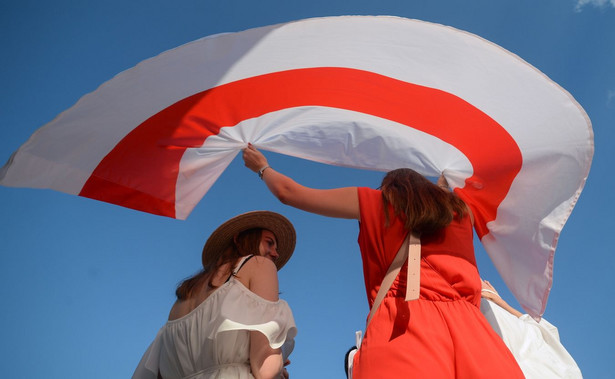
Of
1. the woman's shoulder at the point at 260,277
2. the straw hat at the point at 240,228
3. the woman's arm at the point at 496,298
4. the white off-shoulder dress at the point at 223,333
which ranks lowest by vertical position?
the woman's arm at the point at 496,298

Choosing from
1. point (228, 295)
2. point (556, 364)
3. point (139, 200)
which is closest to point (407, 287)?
point (228, 295)

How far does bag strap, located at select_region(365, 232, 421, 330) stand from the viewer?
5.79 feet

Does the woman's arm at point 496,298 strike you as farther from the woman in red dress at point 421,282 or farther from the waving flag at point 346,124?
the woman in red dress at point 421,282

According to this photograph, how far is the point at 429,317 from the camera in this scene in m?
1.69

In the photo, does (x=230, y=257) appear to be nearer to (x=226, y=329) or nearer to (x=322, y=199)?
(x=226, y=329)

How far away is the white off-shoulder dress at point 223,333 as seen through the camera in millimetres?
2166

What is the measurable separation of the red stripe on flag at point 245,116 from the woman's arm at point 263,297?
87cm

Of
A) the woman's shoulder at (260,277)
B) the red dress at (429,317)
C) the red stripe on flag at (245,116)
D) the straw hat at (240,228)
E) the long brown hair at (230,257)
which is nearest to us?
the red dress at (429,317)

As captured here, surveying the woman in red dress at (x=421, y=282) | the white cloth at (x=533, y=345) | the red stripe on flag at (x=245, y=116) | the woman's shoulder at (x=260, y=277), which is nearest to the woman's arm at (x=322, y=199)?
the woman in red dress at (x=421, y=282)

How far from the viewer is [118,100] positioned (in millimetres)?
2801

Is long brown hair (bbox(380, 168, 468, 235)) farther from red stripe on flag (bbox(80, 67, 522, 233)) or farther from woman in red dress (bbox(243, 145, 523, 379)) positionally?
red stripe on flag (bbox(80, 67, 522, 233))

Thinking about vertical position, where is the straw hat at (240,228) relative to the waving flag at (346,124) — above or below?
below

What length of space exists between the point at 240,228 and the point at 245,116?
A: 0.75 meters

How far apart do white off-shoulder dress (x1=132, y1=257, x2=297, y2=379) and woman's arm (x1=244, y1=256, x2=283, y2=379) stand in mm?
42
